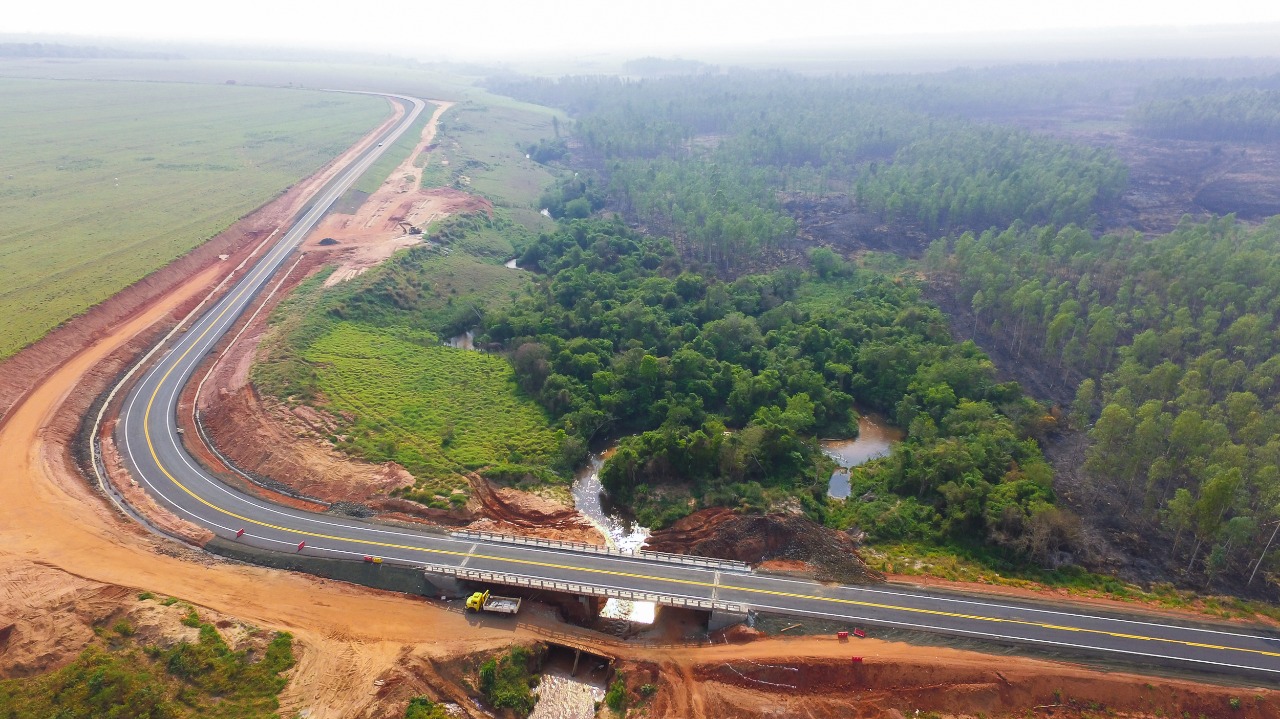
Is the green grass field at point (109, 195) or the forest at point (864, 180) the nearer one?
the green grass field at point (109, 195)

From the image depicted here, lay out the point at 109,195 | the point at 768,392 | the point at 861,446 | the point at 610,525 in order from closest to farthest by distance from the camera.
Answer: the point at 610,525 < the point at 861,446 < the point at 768,392 < the point at 109,195

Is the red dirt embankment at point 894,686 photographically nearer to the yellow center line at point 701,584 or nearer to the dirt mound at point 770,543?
the yellow center line at point 701,584

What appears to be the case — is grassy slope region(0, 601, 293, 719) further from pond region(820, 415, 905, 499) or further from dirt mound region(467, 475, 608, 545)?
pond region(820, 415, 905, 499)

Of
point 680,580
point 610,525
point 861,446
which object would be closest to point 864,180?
point 861,446

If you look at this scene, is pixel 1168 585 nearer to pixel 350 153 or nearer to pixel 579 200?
pixel 579 200

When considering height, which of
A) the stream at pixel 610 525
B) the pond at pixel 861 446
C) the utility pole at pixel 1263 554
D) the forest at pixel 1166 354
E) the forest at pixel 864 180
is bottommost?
the stream at pixel 610 525

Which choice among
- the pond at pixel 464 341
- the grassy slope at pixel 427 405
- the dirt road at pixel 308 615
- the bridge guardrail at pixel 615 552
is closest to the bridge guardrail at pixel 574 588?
the dirt road at pixel 308 615

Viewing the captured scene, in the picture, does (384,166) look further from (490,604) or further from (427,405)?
(490,604)

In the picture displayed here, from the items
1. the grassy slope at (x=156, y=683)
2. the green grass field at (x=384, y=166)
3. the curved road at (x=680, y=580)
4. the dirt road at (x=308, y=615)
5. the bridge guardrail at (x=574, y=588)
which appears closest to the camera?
the grassy slope at (x=156, y=683)
